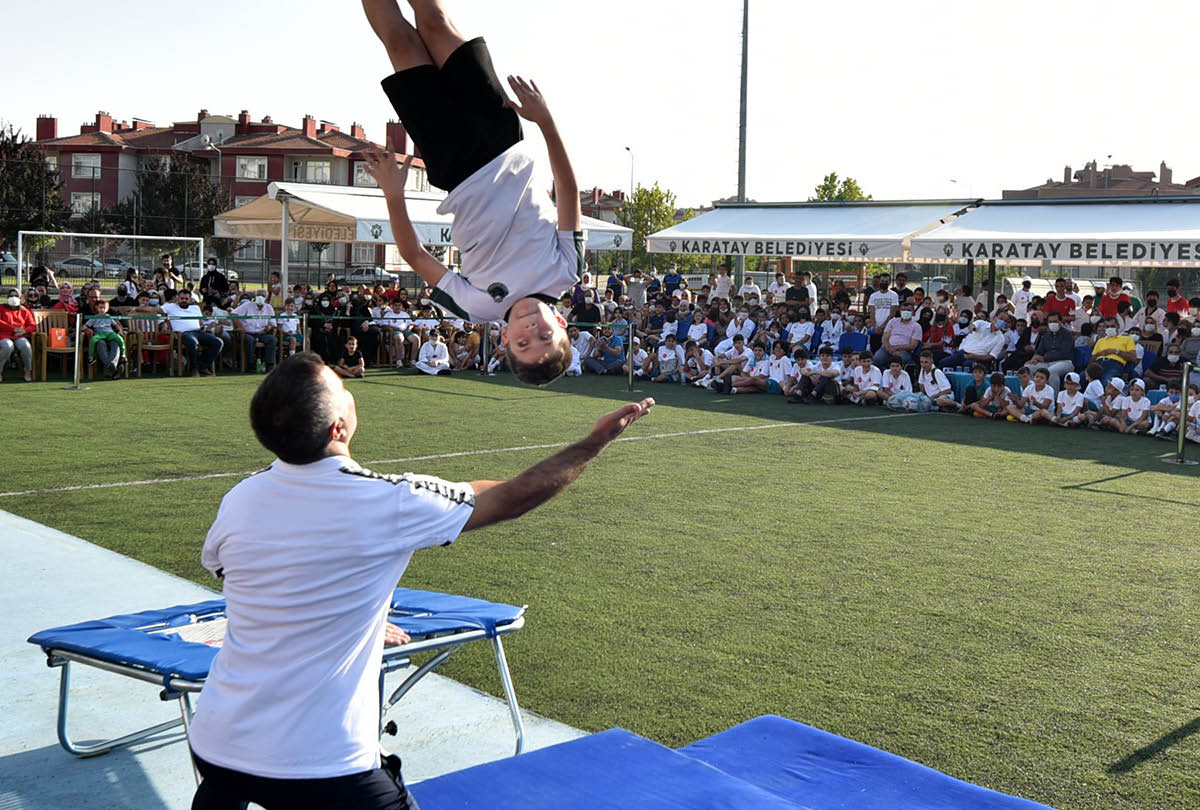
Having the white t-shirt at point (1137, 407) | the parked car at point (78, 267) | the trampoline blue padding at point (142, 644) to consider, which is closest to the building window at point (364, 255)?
the parked car at point (78, 267)

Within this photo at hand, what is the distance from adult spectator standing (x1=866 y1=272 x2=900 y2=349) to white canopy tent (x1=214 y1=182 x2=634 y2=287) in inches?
184

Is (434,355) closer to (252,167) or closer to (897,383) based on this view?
(897,383)

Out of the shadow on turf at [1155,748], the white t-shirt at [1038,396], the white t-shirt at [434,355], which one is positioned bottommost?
the shadow on turf at [1155,748]

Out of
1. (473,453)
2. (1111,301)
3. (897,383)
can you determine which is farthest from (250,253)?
(473,453)

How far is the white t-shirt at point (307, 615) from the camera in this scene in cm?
221

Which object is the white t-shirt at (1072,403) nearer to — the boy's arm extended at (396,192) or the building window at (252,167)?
the boy's arm extended at (396,192)

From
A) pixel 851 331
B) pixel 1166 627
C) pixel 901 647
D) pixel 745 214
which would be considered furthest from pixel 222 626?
pixel 745 214

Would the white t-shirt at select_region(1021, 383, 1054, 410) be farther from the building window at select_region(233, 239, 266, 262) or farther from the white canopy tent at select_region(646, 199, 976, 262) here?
the building window at select_region(233, 239, 266, 262)

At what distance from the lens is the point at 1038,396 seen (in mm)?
13734

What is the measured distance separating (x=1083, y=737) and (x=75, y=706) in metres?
3.69

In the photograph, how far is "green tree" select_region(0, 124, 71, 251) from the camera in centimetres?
3106

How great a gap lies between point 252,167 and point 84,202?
89.3ft

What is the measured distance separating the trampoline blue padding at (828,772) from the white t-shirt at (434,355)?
1464 cm

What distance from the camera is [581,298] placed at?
61.7ft
